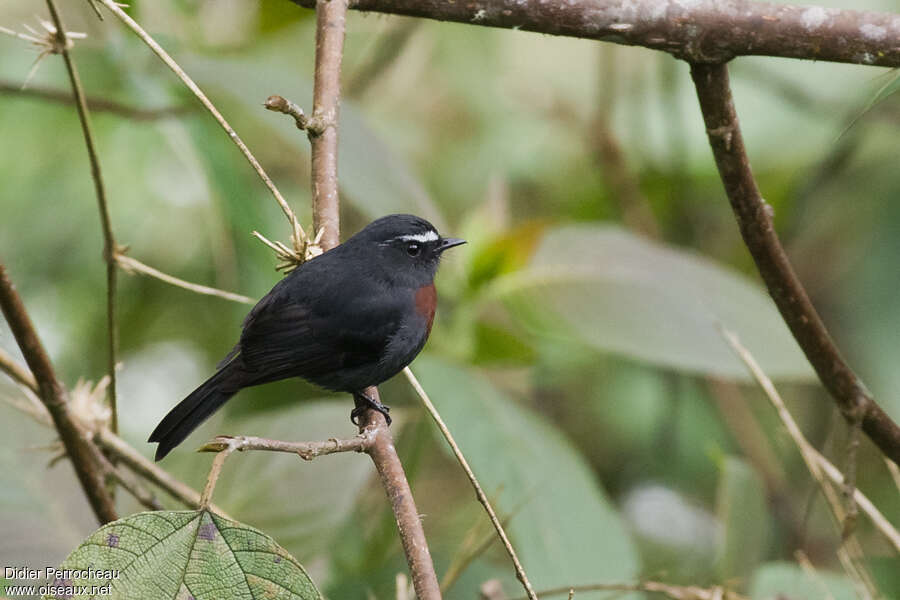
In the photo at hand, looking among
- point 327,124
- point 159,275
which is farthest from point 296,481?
point 327,124

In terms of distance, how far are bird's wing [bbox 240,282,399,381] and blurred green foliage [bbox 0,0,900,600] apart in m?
0.34

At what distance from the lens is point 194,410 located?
243 cm

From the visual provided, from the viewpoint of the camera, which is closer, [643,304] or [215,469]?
[215,469]

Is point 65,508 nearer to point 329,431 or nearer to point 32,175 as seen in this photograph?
point 329,431

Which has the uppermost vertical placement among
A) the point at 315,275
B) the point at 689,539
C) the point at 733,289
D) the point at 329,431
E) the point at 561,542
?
the point at 315,275

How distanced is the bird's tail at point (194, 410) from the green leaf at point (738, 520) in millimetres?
1471

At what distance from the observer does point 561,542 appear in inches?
110

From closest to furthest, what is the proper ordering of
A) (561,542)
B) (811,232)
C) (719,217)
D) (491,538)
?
1. (491,538)
2. (561,542)
3. (811,232)
4. (719,217)

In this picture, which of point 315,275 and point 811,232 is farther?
point 811,232

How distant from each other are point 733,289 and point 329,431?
1388 millimetres

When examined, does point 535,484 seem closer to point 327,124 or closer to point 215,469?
point 327,124

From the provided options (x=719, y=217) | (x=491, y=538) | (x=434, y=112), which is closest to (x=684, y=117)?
(x=719, y=217)

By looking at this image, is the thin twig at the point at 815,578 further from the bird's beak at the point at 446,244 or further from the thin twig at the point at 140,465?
the thin twig at the point at 140,465

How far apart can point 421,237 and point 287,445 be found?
4.93ft
